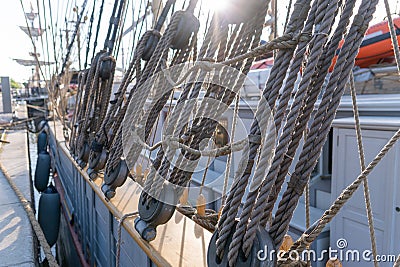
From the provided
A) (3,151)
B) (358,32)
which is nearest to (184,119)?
(358,32)

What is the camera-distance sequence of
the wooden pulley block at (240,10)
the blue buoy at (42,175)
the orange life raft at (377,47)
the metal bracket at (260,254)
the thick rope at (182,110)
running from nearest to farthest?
the metal bracket at (260,254), the wooden pulley block at (240,10), the thick rope at (182,110), the orange life raft at (377,47), the blue buoy at (42,175)

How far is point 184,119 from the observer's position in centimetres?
124

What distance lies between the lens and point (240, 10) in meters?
1.09

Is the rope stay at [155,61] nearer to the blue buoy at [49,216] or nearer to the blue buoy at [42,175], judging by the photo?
the blue buoy at [49,216]

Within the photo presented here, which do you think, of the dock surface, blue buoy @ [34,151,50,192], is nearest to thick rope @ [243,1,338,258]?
the dock surface

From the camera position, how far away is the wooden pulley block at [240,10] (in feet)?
3.51

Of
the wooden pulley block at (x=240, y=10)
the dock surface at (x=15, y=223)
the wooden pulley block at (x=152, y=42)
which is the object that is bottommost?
the dock surface at (x=15, y=223)

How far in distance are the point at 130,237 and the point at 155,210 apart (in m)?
0.31

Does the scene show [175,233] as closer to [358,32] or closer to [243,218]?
[243,218]

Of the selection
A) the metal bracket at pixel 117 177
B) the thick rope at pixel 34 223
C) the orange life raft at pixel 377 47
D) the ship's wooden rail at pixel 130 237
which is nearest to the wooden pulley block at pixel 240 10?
the ship's wooden rail at pixel 130 237

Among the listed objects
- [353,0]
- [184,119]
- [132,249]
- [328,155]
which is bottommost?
[132,249]

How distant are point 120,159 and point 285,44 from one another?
1152 mm

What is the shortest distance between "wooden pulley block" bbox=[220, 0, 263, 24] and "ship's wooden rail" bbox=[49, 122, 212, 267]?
833 mm

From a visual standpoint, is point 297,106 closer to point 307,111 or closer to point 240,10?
point 307,111
